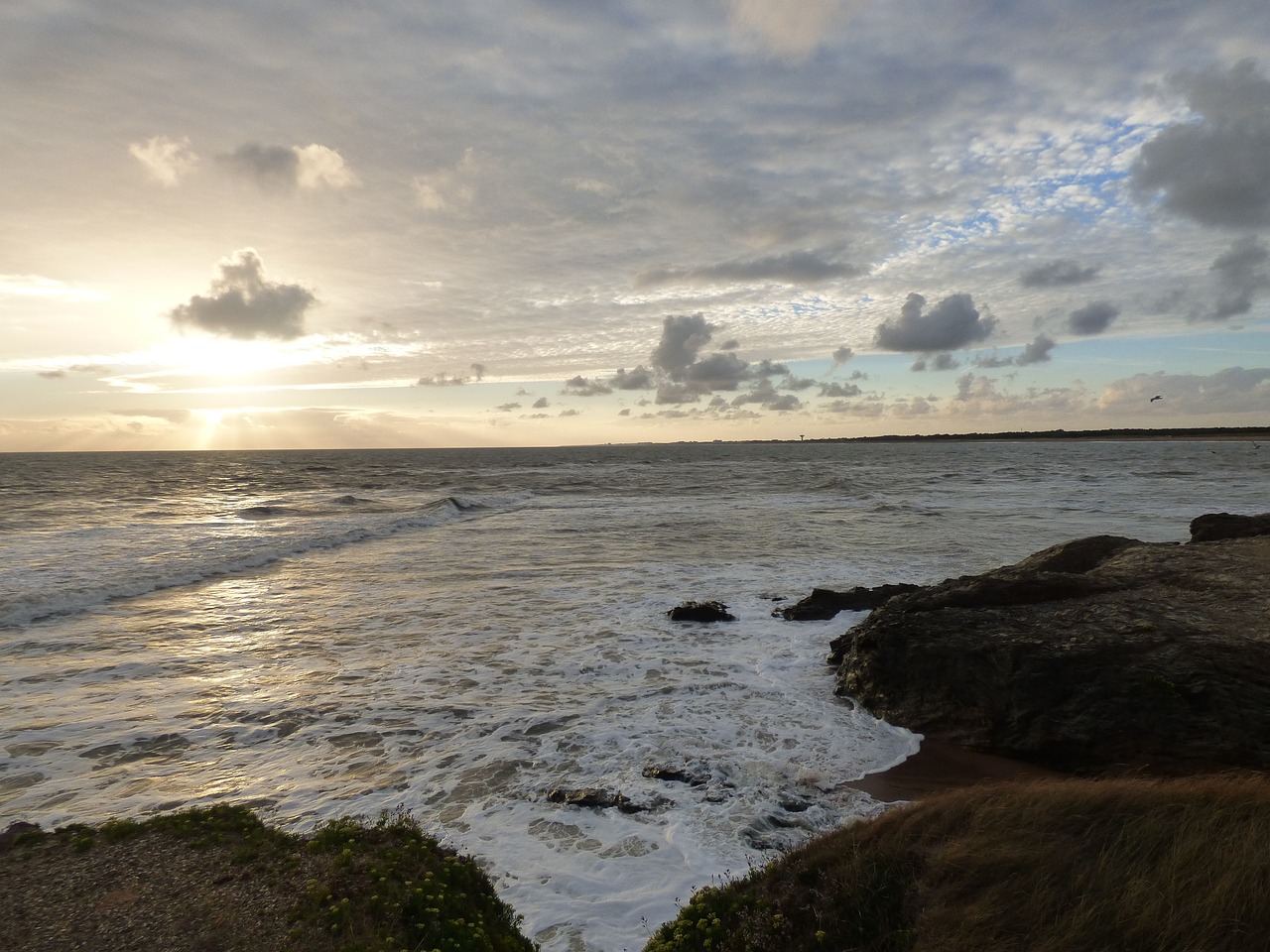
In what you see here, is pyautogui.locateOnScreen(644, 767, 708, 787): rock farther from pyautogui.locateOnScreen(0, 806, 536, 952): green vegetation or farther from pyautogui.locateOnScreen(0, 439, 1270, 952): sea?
pyautogui.locateOnScreen(0, 806, 536, 952): green vegetation

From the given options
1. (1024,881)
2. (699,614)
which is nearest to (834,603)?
(699,614)

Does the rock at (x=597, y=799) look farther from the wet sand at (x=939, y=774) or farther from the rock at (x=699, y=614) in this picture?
the rock at (x=699, y=614)

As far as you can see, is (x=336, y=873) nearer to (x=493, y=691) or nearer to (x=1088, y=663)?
(x=493, y=691)

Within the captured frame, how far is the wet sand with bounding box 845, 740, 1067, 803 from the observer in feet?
26.7

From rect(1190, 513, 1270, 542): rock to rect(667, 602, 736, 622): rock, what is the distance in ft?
39.0

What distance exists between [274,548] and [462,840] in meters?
24.7

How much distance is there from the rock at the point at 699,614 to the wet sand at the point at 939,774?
687cm

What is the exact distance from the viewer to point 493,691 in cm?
1142

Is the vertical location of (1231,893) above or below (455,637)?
above

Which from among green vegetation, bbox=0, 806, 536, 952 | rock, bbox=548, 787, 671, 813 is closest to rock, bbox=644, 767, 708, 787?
rock, bbox=548, 787, 671, 813

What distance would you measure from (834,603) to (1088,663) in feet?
24.3

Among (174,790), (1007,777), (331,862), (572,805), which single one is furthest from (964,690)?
(174,790)

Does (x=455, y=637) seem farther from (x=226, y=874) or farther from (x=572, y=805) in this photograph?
(x=226, y=874)

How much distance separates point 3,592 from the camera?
18500 mm
